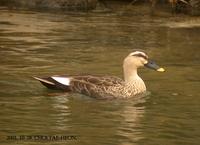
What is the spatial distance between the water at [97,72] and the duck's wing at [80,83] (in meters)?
0.17

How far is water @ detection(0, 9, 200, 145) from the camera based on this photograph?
11.0m

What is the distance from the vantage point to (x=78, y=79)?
45.3 feet

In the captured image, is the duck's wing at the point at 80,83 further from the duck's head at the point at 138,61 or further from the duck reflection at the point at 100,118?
the duck's head at the point at 138,61

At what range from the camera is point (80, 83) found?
13.7m

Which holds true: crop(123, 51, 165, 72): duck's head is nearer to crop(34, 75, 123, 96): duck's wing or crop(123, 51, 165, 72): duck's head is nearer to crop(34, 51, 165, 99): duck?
crop(34, 51, 165, 99): duck

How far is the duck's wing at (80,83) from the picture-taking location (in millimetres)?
13633

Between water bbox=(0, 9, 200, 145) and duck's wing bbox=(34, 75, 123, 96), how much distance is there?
17cm

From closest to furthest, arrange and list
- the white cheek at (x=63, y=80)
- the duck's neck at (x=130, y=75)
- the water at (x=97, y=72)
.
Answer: the water at (x=97, y=72) → the white cheek at (x=63, y=80) → the duck's neck at (x=130, y=75)

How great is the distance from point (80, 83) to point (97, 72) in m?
1.99

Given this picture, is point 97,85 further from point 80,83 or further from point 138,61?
point 138,61

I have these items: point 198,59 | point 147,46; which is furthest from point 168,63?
point 147,46

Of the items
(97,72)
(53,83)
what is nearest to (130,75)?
(53,83)

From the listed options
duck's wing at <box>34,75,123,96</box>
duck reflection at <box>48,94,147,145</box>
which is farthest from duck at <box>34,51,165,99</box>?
duck reflection at <box>48,94,147,145</box>

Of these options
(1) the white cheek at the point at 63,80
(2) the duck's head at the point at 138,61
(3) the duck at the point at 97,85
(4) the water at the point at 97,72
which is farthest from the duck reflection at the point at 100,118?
(2) the duck's head at the point at 138,61
